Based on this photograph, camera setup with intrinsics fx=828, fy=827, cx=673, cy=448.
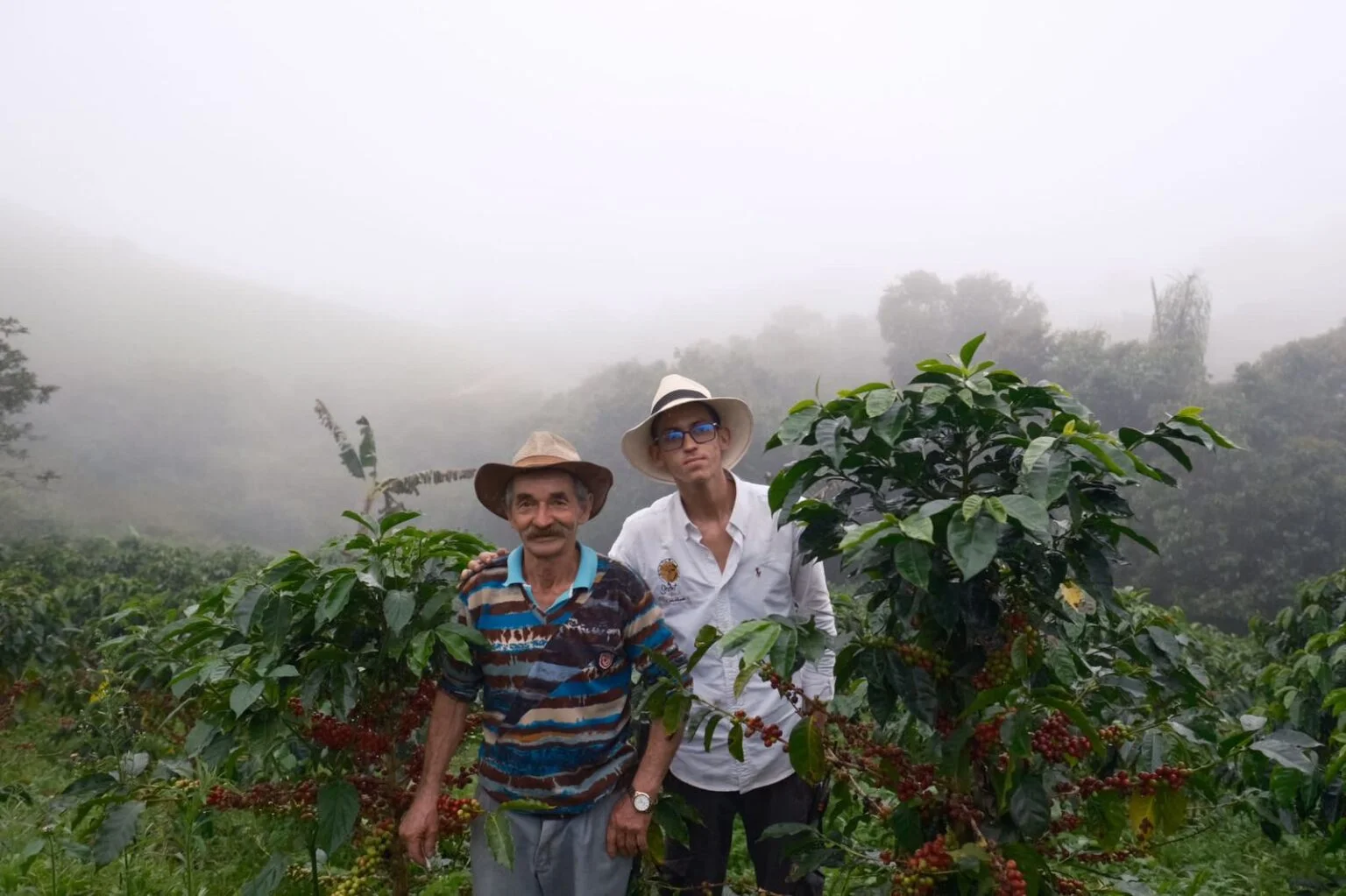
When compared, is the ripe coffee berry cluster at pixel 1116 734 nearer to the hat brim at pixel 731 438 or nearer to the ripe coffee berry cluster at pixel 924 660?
the ripe coffee berry cluster at pixel 924 660

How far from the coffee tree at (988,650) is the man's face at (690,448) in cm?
46

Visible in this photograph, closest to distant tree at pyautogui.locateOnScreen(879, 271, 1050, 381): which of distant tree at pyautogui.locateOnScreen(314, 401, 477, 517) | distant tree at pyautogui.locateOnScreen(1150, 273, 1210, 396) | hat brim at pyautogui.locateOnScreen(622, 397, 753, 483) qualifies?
distant tree at pyautogui.locateOnScreen(1150, 273, 1210, 396)

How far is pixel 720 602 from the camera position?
2.01 m

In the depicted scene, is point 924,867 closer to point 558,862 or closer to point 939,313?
point 558,862

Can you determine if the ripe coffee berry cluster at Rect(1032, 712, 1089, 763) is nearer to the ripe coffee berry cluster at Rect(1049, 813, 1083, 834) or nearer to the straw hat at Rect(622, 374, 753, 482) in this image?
the ripe coffee berry cluster at Rect(1049, 813, 1083, 834)

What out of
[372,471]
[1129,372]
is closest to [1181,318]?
[1129,372]

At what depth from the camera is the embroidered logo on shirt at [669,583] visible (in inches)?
80.7

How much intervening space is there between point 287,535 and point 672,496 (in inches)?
1285

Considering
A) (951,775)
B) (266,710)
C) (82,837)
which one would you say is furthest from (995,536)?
(82,837)

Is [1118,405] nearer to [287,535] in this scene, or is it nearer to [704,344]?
[704,344]

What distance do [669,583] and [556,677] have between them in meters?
0.46

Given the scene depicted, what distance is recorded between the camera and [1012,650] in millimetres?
1347

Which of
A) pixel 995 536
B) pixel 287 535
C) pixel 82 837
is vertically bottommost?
pixel 287 535

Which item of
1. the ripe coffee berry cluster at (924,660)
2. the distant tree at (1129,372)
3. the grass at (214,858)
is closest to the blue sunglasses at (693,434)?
the ripe coffee berry cluster at (924,660)
